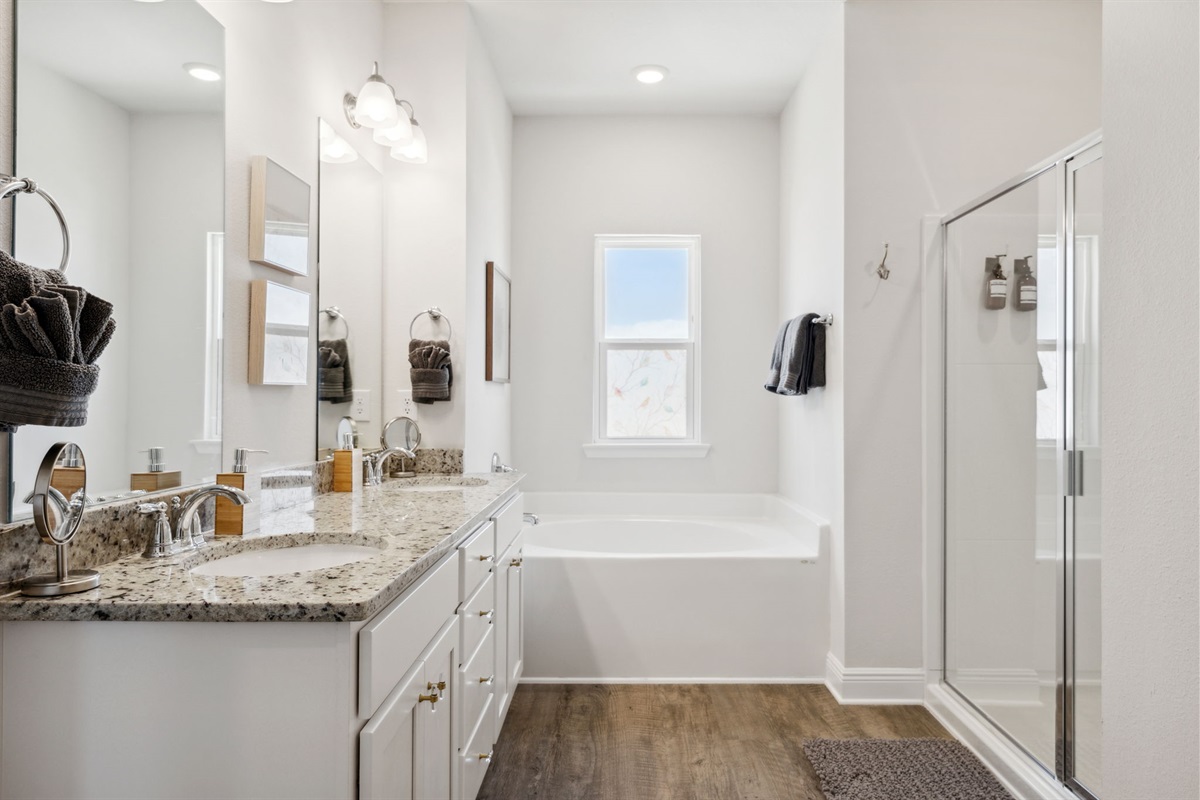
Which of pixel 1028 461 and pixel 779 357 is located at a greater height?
pixel 779 357

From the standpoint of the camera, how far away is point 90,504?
1284 mm

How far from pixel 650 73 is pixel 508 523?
2.23 metres

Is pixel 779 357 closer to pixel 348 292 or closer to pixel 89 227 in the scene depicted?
pixel 348 292

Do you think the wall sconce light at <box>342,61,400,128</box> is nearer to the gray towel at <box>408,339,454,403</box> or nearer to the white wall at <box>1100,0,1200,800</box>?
the gray towel at <box>408,339,454,403</box>

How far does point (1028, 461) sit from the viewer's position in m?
2.24

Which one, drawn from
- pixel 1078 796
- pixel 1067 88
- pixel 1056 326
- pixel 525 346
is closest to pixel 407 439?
pixel 525 346

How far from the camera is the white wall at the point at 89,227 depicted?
1.16 m

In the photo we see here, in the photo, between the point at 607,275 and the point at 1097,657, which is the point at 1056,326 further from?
the point at 607,275

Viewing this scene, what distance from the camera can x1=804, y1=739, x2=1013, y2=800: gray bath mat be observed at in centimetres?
217

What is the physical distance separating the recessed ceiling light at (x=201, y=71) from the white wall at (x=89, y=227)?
28 centimetres

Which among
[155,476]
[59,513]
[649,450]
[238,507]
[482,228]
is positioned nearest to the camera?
[59,513]

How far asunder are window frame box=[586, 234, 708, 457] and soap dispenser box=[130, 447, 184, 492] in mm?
2662

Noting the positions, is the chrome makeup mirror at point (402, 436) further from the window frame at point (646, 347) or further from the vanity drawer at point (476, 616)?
the window frame at point (646, 347)

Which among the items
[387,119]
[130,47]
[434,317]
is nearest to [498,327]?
[434,317]
